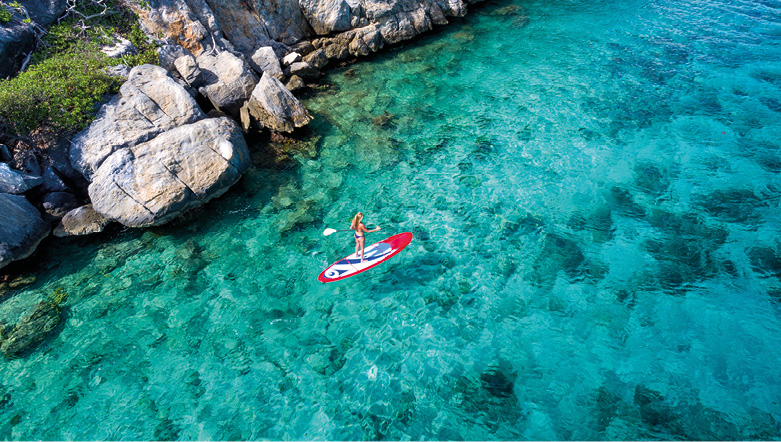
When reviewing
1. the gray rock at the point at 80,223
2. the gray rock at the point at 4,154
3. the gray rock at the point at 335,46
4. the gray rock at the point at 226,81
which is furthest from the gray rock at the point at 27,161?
the gray rock at the point at 335,46

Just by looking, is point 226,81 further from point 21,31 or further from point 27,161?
point 27,161

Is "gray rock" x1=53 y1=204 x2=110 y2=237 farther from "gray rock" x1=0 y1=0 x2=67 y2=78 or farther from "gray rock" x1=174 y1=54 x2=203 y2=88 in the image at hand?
"gray rock" x1=174 y1=54 x2=203 y2=88

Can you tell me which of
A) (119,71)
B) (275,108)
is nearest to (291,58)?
(275,108)

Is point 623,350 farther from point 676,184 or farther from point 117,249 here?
point 117,249

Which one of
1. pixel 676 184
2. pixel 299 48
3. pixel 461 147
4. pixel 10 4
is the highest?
pixel 10 4

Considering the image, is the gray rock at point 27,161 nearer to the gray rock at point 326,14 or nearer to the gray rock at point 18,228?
the gray rock at point 18,228

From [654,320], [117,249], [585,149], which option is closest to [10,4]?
[117,249]
